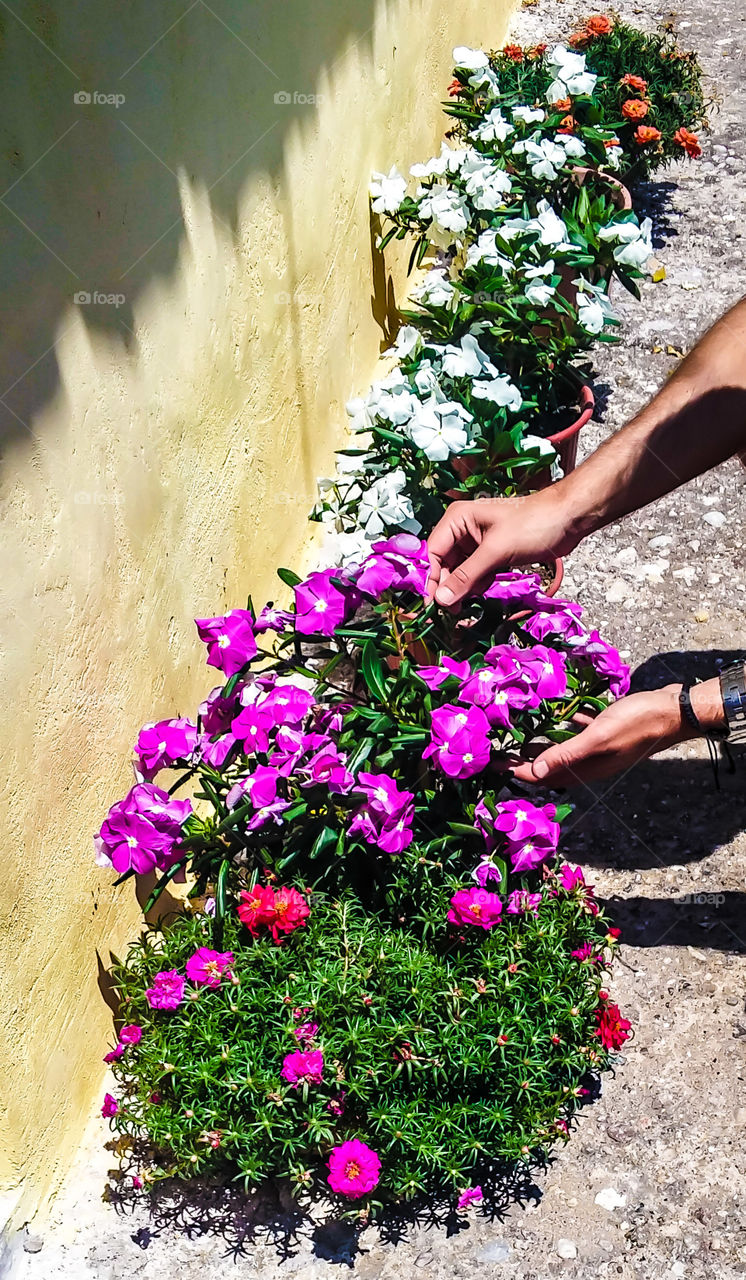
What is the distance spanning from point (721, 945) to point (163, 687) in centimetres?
155

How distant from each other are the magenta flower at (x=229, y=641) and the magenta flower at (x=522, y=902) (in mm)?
758

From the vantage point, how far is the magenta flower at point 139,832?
2.29 meters

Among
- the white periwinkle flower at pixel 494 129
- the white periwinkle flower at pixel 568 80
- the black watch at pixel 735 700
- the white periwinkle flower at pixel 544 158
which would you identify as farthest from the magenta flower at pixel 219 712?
the white periwinkle flower at pixel 568 80

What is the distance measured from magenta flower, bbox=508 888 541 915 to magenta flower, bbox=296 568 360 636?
2.24 ft

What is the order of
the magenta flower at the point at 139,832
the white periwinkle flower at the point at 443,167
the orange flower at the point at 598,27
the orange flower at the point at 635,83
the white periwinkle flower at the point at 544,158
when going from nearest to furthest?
the magenta flower at the point at 139,832
the white periwinkle flower at the point at 544,158
the white periwinkle flower at the point at 443,167
the orange flower at the point at 635,83
the orange flower at the point at 598,27

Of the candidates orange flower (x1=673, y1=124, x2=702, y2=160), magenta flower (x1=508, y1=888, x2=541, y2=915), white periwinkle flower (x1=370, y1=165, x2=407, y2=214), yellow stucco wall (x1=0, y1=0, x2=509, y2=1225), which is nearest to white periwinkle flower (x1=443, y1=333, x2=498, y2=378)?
yellow stucco wall (x1=0, y1=0, x2=509, y2=1225)

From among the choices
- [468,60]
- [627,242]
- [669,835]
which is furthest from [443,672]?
[468,60]

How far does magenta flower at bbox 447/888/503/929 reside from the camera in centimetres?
231

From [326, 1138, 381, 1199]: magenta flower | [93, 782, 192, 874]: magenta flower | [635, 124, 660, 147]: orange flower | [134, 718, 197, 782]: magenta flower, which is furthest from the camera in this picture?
[635, 124, 660, 147]: orange flower

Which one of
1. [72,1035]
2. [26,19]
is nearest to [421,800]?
[72,1035]

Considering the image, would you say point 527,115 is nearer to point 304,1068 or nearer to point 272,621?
point 272,621

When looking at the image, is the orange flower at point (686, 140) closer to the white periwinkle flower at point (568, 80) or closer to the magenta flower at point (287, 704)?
the white periwinkle flower at point (568, 80)

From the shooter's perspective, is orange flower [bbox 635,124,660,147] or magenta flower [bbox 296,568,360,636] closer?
magenta flower [bbox 296,568,360,636]

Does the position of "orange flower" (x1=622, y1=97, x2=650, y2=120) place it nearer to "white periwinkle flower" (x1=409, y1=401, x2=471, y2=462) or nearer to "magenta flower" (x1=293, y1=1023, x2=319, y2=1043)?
"white periwinkle flower" (x1=409, y1=401, x2=471, y2=462)
